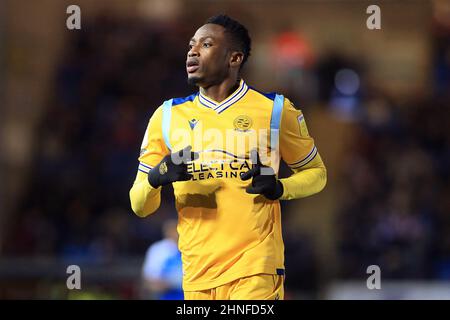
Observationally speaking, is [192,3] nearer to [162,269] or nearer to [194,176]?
[162,269]

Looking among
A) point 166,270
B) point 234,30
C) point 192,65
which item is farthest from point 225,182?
point 166,270

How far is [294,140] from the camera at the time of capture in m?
4.83

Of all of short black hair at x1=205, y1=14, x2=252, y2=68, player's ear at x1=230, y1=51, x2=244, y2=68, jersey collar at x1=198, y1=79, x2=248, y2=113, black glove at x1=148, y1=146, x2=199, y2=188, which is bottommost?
black glove at x1=148, y1=146, x2=199, y2=188

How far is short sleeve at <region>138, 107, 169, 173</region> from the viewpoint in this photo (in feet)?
15.9

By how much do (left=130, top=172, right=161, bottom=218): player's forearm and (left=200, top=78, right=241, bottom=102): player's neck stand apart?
21.1 inches

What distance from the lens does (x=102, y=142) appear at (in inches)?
527

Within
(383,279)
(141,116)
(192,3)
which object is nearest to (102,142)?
(141,116)

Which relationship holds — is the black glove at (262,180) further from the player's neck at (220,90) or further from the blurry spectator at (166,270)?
the blurry spectator at (166,270)

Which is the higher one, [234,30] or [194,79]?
[234,30]

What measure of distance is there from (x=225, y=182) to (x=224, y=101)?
0.44 m

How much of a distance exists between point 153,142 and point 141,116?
8555 mm

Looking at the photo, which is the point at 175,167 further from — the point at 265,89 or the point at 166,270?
the point at 265,89

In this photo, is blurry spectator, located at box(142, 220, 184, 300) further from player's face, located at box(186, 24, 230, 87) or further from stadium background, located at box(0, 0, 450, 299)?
player's face, located at box(186, 24, 230, 87)

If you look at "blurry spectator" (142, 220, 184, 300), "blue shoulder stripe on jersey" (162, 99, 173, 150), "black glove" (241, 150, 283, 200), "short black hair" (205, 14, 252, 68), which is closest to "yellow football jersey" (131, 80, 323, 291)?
"blue shoulder stripe on jersey" (162, 99, 173, 150)
